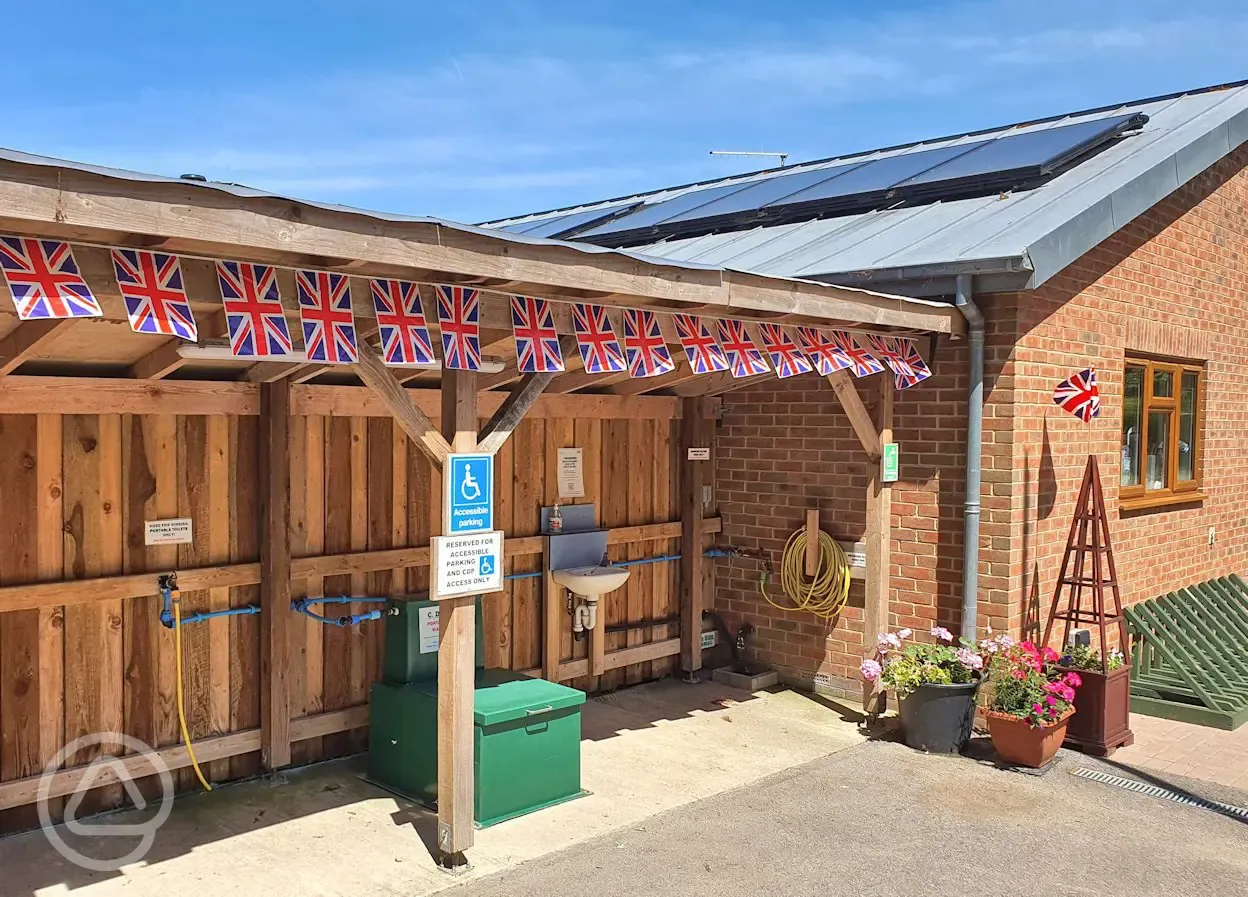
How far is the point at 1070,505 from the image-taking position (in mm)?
7922

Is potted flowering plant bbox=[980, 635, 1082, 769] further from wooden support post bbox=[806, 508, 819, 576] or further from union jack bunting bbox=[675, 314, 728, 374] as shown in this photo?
union jack bunting bbox=[675, 314, 728, 374]

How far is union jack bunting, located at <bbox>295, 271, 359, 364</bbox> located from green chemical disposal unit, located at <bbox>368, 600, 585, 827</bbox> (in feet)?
6.70

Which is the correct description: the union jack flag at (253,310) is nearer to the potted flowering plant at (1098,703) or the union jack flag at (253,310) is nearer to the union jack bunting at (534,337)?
the union jack bunting at (534,337)

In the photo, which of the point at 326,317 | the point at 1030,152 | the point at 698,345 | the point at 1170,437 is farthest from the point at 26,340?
the point at 1170,437

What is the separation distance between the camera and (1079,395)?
7406mm

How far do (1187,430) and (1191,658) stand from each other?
8.04 ft

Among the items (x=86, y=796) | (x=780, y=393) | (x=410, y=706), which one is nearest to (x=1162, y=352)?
(x=780, y=393)

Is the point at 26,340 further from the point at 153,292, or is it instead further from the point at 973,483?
the point at 973,483

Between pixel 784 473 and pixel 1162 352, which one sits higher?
pixel 1162 352

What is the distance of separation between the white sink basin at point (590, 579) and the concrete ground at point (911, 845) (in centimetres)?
182

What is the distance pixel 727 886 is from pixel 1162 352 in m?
6.49

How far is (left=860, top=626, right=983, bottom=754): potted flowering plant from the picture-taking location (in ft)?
22.1

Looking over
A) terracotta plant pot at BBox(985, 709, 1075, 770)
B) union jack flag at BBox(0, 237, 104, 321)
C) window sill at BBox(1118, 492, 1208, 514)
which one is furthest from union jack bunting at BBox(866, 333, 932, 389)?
union jack flag at BBox(0, 237, 104, 321)

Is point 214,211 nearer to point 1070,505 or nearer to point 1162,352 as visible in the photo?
point 1070,505
